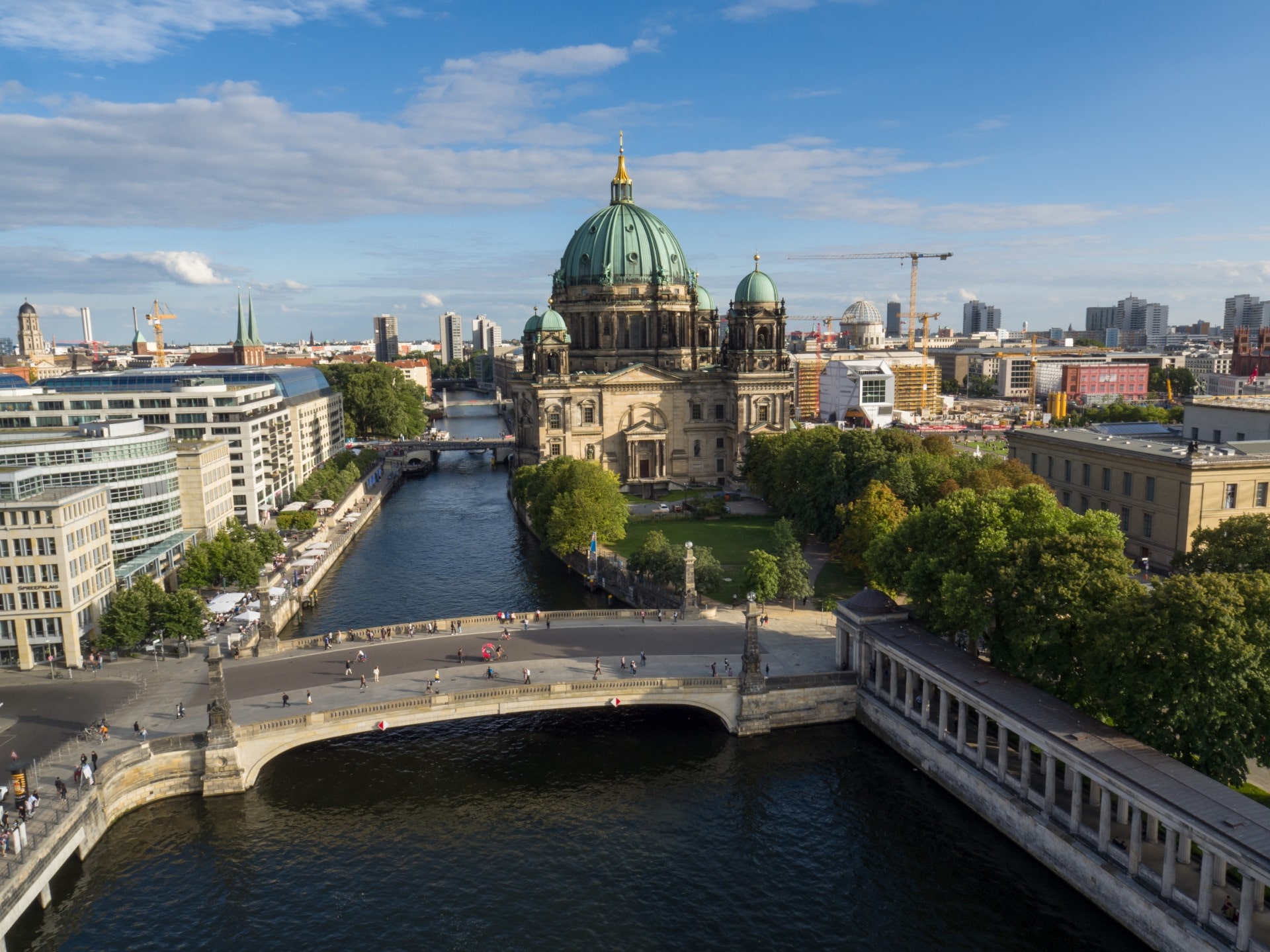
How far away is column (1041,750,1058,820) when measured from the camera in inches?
1576

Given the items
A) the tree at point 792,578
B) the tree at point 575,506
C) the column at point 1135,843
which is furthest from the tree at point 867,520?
the column at point 1135,843

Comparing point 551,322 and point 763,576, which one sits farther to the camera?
point 551,322

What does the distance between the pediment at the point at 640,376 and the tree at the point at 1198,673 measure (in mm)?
94523

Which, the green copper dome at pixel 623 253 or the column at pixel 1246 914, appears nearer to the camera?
the column at pixel 1246 914

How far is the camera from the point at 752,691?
52.6m

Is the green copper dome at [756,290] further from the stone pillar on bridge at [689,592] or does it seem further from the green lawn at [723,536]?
the stone pillar on bridge at [689,592]

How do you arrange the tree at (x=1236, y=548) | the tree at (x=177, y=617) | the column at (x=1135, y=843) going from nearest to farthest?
the column at (x=1135, y=843) < the tree at (x=1236, y=548) < the tree at (x=177, y=617)

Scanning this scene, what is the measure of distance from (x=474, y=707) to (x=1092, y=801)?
100 ft

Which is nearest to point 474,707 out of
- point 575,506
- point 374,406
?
point 575,506

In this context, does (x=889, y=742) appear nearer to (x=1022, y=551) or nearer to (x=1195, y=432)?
(x=1022, y=551)

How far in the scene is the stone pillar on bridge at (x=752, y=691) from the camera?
172 feet

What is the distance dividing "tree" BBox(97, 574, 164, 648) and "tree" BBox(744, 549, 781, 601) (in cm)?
4015

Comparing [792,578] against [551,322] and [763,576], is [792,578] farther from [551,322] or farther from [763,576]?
[551,322]

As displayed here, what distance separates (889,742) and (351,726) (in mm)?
29229
